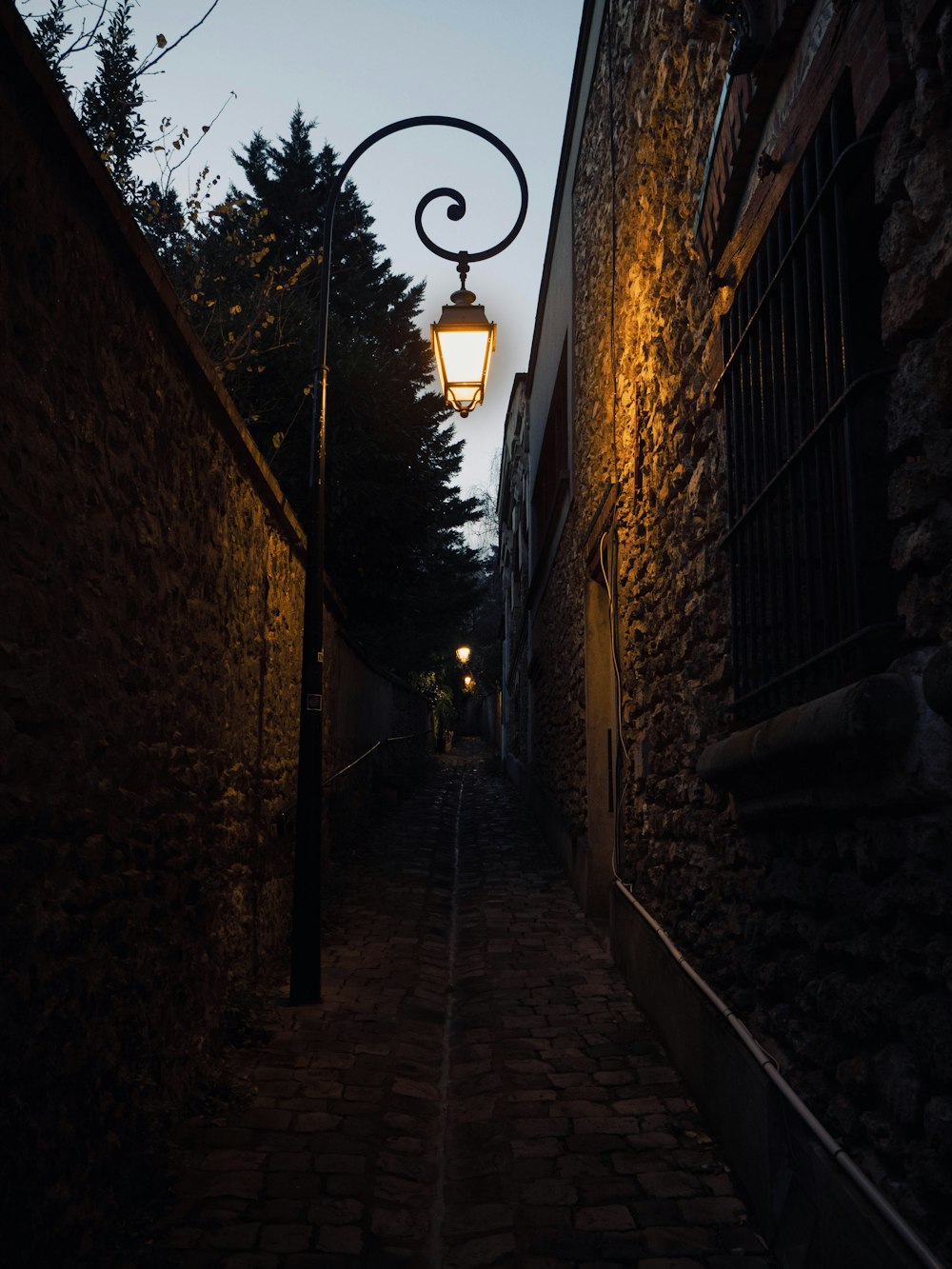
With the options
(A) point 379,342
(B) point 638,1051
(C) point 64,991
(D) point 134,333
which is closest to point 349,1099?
(B) point 638,1051

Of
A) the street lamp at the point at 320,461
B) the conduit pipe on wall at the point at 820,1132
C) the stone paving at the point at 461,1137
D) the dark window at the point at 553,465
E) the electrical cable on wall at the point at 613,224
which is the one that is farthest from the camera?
the dark window at the point at 553,465

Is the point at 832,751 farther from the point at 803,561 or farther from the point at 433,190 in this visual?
the point at 433,190

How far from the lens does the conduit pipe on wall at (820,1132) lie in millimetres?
1827

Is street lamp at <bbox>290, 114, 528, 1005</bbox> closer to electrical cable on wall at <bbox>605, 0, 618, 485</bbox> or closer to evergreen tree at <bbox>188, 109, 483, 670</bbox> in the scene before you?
electrical cable on wall at <bbox>605, 0, 618, 485</bbox>

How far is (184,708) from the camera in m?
3.62

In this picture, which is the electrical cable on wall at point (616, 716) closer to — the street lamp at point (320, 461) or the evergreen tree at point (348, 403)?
the street lamp at point (320, 461)

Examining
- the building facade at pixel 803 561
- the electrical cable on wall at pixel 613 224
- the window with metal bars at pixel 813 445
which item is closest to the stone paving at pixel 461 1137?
the building facade at pixel 803 561

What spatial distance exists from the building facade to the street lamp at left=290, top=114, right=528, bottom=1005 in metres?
1.00

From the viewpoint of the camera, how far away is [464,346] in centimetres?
589

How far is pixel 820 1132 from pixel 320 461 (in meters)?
4.18

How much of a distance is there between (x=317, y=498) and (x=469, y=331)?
4.93 feet

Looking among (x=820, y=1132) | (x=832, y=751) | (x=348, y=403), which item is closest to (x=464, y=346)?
(x=832, y=751)

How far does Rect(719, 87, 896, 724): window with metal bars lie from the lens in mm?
2277

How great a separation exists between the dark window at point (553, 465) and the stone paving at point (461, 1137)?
5209 mm
